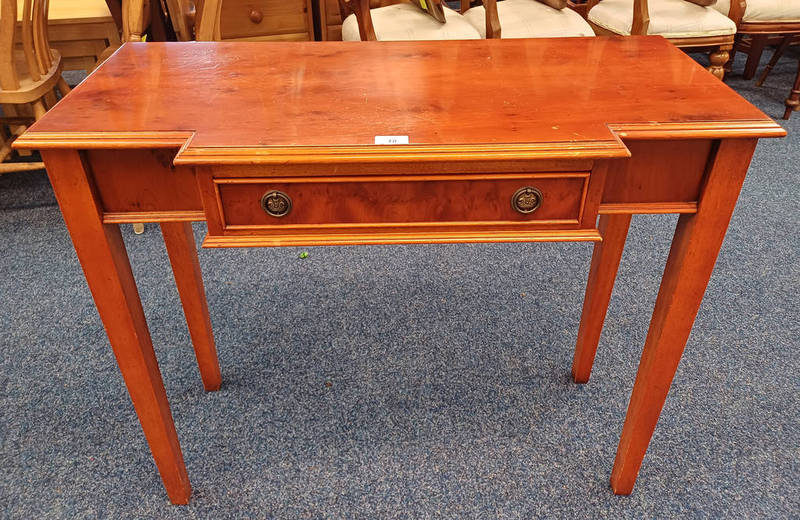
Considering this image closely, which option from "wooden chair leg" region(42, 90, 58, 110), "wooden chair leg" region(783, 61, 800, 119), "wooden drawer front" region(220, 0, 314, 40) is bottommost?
"wooden chair leg" region(783, 61, 800, 119)

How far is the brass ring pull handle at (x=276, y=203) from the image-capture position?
88 cm

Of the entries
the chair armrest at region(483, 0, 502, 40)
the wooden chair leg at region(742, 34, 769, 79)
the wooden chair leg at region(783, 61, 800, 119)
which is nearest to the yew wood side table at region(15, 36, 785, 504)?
the chair armrest at region(483, 0, 502, 40)

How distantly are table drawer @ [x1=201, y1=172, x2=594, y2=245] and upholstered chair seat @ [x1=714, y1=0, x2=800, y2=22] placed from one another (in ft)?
8.44

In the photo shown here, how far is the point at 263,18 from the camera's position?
126 inches

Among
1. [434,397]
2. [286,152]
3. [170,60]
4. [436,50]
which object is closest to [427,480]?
[434,397]

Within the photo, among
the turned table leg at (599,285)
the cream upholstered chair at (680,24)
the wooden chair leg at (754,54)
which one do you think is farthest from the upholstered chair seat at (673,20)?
the turned table leg at (599,285)

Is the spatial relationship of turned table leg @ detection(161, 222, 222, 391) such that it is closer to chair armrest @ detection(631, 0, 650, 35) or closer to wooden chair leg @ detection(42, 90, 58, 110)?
A: wooden chair leg @ detection(42, 90, 58, 110)

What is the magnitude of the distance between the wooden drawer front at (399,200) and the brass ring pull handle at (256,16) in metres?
2.62

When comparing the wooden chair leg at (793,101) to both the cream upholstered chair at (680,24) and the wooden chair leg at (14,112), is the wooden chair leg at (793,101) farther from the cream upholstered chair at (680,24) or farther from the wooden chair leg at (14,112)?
the wooden chair leg at (14,112)

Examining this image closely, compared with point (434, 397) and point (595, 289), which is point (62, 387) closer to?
point (434, 397)

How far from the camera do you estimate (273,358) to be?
1646mm

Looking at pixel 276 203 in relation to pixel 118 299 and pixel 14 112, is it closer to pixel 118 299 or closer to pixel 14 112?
pixel 118 299

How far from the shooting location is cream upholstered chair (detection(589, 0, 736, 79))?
2.47 m

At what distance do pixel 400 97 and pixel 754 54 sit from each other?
3.32 metres
